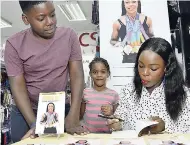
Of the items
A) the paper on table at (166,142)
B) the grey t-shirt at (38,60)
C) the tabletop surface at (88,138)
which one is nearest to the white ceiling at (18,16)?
the grey t-shirt at (38,60)

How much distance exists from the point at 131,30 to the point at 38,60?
0.86 m

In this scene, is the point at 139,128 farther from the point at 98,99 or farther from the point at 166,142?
the point at 98,99

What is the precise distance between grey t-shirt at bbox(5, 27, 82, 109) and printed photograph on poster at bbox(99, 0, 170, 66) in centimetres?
68

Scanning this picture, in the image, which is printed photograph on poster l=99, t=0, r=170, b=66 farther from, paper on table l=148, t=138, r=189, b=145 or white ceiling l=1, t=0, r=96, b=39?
white ceiling l=1, t=0, r=96, b=39

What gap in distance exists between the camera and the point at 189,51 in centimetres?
180

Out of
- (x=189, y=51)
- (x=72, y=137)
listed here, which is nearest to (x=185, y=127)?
(x=72, y=137)

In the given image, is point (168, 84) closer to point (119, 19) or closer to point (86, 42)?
point (119, 19)

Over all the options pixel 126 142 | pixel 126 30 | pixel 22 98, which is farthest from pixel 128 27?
pixel 126 142

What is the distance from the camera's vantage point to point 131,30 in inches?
68.8

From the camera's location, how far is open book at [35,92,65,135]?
34.6 inches

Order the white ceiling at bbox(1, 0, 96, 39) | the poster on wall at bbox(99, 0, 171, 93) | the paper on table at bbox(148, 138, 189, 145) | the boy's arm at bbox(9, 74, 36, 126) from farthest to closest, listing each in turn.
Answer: the white ceiling at bbox(1, 0, 96, 39) < the poster on wall at bbox(99, 0, 171, 93) < the boy's arm at bbox(9, 74, 36, 126) < the paper on table at bbox(148, 138, 189, 145)

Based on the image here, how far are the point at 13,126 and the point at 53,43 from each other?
0.38 m

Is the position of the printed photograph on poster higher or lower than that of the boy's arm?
higher

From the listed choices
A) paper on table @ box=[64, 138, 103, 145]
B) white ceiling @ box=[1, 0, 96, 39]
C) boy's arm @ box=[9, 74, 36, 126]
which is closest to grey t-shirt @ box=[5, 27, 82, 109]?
boy's arm @ box=[9, 74, 36, 126]
